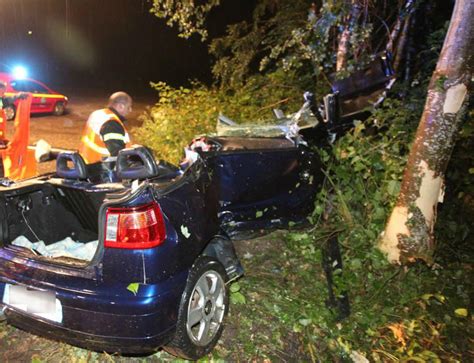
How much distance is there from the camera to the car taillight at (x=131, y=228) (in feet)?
7.29

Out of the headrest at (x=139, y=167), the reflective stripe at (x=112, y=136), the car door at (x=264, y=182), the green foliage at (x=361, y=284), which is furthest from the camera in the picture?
the reflective stripe at (x=112, y=136)

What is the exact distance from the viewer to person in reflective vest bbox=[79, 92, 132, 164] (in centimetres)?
419

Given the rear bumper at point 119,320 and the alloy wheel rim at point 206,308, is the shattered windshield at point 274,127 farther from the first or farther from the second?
the rear bumper at point 119,320

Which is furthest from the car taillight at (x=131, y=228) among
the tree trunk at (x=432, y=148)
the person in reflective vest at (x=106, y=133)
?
the tree trunk at (x=432, y=148)

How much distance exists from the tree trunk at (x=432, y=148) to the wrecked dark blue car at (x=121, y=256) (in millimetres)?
1689

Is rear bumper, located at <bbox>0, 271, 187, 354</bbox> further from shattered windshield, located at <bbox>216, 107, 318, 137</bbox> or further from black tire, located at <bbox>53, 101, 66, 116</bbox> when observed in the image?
black tire, located at <bbox>53, 101, 66, 116</bbox>

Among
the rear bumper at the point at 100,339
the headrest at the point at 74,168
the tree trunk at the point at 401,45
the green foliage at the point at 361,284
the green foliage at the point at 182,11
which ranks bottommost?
the green foliage at the point at 361,284

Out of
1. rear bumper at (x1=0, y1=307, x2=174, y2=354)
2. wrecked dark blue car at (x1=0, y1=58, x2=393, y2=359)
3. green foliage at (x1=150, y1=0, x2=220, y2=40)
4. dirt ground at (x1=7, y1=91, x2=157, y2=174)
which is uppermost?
green foliage at (x1=150, y1=0, x2=220, y2=40)

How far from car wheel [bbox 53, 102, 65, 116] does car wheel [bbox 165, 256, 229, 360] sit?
37.9 ft

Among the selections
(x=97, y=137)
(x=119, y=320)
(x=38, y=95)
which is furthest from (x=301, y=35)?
(x=38, y=95)

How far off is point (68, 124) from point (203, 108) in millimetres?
5481

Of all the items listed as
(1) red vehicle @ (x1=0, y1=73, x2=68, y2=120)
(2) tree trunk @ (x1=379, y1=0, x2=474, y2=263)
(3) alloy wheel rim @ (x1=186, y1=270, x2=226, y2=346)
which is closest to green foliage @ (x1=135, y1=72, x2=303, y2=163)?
(2) tree trunk @ (x1=379, y1=0, x2=474, y2=263)

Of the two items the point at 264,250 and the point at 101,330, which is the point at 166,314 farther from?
the point at 264,250

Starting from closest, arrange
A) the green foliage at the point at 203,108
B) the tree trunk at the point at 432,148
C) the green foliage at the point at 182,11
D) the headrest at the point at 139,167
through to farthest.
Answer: the headrest at the point at 139,167 → the tree trunk at the point at 432,148 → the green foliage at the point at 182,11 → the green foliage at the point at 203,108
